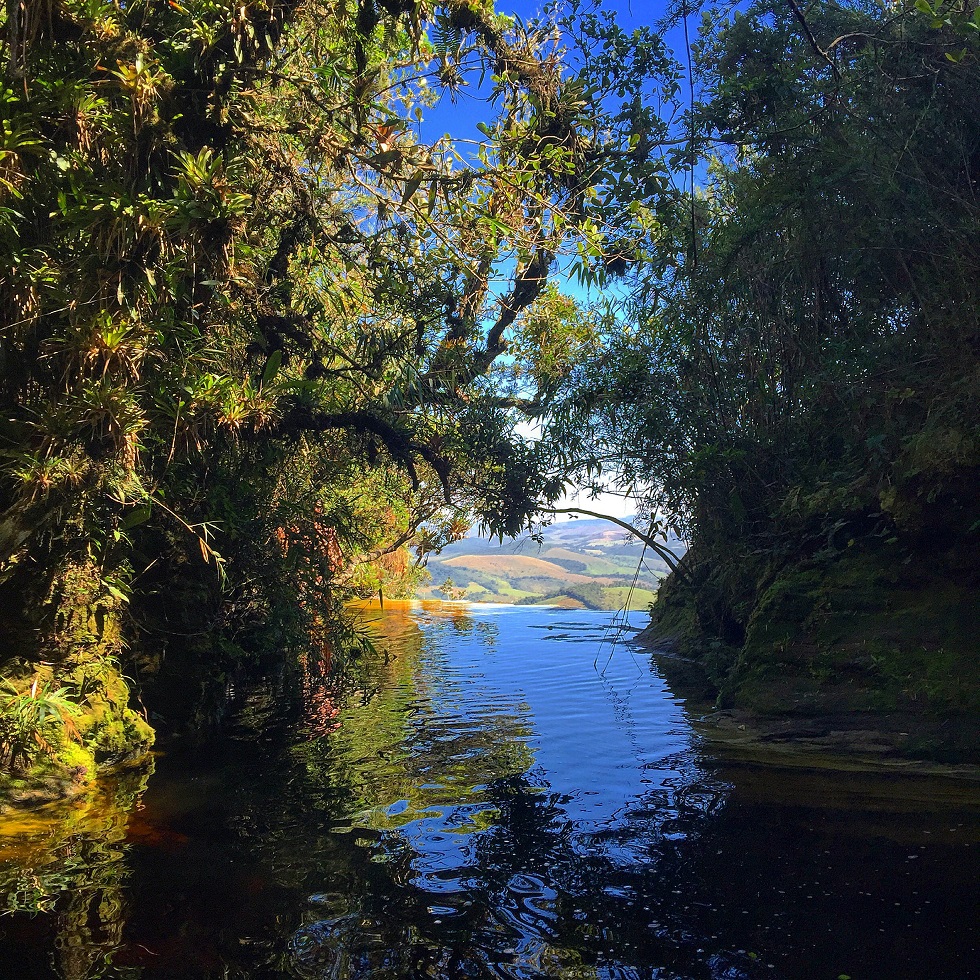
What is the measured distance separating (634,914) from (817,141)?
31.5 feet

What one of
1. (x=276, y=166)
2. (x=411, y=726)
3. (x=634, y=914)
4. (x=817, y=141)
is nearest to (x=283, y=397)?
(x=276, y=166)

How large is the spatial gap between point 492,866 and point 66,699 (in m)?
4.41

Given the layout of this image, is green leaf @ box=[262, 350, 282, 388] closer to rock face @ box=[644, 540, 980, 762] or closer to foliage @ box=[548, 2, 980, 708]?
foliage @ box=[548, 2, 980, 708]

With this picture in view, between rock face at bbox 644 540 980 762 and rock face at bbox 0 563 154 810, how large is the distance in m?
6.66

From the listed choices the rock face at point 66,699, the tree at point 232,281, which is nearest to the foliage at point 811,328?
the tree at point 232,281

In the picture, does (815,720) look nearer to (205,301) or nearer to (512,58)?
(205,301)

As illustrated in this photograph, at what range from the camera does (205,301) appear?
6.46m

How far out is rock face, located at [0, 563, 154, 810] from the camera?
20.4ft

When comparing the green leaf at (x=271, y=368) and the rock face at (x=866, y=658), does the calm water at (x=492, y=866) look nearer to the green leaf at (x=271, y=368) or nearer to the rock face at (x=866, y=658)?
the rock face at (x=866, y=658)

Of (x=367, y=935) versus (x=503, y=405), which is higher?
(x=503, y=405)

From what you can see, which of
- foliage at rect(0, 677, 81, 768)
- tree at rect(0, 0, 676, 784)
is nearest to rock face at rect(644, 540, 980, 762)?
tree at rect(0, 0, 676, 784)

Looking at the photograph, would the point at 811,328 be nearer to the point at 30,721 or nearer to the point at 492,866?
the point at 492,866

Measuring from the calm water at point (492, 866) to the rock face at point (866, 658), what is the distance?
0.89 meters

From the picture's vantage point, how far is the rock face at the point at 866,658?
7.22m
